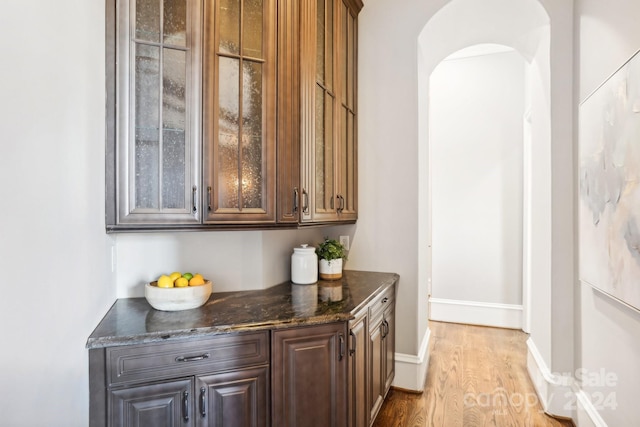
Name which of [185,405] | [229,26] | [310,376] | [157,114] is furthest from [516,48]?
[185,405]

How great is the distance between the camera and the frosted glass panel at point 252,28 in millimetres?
1766

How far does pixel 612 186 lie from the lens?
165cm

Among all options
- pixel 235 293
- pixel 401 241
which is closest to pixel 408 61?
pixel 401 241

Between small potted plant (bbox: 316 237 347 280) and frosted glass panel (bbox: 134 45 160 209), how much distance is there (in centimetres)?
122

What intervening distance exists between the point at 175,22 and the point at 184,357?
1.49 m

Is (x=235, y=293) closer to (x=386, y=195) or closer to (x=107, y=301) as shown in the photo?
(x=107, y=301)

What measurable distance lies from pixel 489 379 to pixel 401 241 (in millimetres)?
1344

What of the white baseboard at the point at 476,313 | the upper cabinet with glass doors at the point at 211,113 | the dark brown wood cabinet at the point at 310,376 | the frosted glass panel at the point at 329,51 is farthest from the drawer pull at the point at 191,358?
the white baseboard at the point at 476,313

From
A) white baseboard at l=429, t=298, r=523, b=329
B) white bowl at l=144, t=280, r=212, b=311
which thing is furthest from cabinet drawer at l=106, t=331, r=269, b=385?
white baseboard at l=429, t=298, r=523, b=329

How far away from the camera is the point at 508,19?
2.59 m

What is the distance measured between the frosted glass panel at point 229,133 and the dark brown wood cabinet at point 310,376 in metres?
0.71

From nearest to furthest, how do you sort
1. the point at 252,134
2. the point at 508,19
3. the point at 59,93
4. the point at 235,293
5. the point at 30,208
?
the point at 30,208 < the point at 59,93 < the point at 252,134 < the point at 235,293 < the point at 508,19

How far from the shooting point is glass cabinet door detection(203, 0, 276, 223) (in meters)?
1.67

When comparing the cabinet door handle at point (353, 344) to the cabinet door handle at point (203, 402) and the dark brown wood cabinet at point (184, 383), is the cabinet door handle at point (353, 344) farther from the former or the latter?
the cabinet door handle at point (203, 402)
